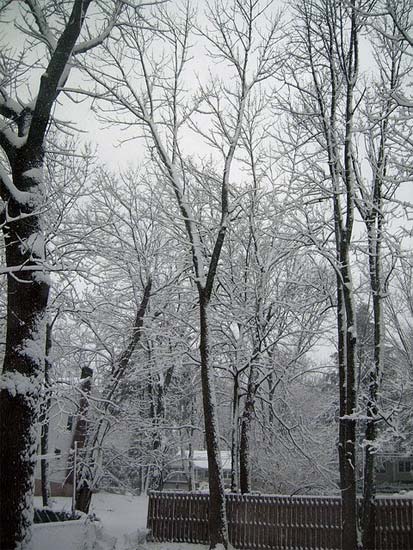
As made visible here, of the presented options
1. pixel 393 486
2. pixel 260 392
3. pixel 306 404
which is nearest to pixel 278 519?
pixel 260 392

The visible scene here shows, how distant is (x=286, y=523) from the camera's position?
11578 millimetres

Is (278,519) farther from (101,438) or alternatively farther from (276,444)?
(101,438)

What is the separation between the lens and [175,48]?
12.9 meters

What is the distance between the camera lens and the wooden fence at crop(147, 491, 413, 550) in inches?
428

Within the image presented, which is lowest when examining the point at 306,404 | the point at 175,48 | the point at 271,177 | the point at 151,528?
the point at 151,528

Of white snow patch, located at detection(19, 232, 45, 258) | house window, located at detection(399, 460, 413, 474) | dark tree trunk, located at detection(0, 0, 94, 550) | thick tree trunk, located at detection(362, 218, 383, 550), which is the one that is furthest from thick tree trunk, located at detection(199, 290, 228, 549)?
house window, located at detection(399, 460, 413, 474)

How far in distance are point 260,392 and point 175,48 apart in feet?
35.7

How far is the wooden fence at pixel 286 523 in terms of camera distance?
1088 centimetres

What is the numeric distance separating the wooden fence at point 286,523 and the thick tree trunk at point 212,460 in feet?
6.53

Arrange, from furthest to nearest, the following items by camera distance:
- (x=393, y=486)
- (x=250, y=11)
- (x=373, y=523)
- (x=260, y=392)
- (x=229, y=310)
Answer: (x=393, y=486) < (x=260, y=392) < (x=229, y=310) < (x=250, y=11) < (x=373, y=523)

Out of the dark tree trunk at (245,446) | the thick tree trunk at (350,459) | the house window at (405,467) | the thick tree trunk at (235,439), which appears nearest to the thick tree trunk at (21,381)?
the thick tree trunk at (350,459)

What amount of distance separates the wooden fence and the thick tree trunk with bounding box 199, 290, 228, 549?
1989 millimetres

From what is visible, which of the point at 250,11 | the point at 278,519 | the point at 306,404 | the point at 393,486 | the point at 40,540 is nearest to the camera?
the point at 40,540

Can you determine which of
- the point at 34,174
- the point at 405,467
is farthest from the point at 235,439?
the point at 405,467
